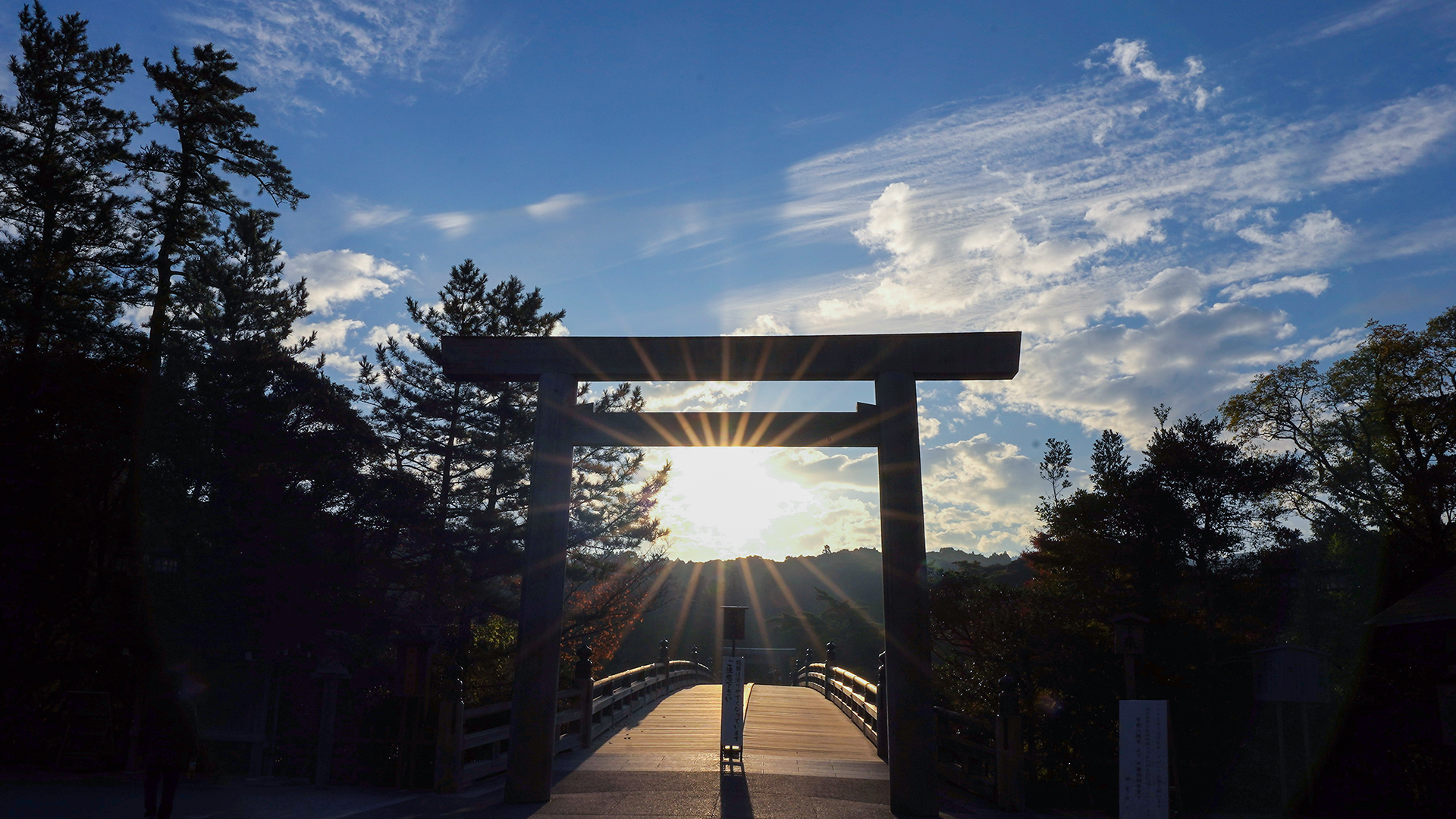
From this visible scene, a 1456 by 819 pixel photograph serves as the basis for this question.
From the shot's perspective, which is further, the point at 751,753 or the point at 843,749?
the point at 843,749

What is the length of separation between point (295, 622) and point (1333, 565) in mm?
24441

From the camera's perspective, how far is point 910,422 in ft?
33.1

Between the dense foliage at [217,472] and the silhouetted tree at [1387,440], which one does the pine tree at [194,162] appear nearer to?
the dense foliage at [217,472]

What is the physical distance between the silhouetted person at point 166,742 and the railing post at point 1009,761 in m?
9.11

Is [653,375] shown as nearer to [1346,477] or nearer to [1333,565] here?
[1333,565]

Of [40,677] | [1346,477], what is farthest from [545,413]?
[1346,477]

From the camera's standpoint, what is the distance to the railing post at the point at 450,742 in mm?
10430

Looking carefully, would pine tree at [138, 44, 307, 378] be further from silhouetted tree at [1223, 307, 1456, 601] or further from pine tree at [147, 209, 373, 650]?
silhouetted tree at [1223, 307, 1456, 601]

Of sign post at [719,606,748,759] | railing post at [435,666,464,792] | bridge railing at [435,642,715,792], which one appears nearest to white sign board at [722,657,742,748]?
sign post at [719,606,748,759]

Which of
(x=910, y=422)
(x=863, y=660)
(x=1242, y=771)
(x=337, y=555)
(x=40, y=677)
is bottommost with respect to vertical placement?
(x=863, y=660)

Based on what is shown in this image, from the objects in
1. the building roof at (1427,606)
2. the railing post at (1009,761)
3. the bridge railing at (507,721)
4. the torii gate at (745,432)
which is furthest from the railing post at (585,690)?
the building roof at (1427,606)

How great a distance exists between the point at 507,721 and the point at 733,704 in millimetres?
4087

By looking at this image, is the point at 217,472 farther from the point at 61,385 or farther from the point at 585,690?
the point at 585,690

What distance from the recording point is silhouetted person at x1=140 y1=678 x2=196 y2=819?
24.9ft
